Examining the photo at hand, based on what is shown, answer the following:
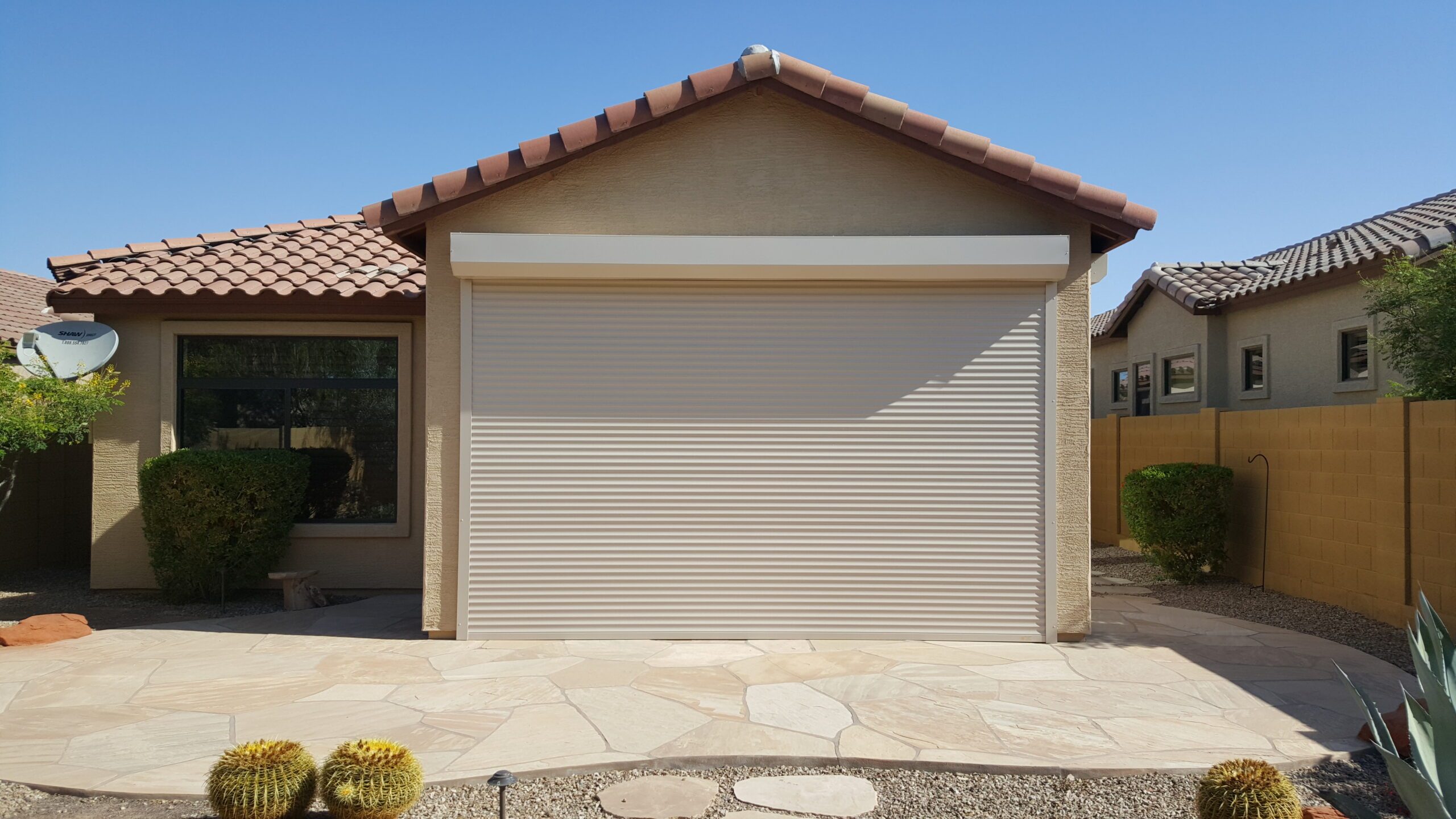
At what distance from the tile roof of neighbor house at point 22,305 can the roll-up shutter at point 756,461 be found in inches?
319

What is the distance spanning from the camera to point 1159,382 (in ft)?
64.0

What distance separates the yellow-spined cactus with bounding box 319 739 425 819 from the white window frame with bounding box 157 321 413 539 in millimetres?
5878

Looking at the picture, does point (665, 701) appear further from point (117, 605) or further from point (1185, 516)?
point (1185, 516)

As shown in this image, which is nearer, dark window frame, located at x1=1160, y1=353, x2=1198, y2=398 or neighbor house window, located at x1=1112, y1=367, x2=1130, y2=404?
dark window frame, located at x1=1160, y1=353, x2=1198, y2=398

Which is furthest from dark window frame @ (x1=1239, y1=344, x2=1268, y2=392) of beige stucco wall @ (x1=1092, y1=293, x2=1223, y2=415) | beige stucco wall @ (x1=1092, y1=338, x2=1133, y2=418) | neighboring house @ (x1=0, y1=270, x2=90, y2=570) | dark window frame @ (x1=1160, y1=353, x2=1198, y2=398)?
neighboring house @ (x1=0, y1=270, x2=90, y2=570)

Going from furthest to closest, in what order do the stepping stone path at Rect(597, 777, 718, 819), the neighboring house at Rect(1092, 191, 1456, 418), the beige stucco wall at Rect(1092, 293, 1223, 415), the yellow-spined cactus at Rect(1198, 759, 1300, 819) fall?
the beige stucco wall at Rect(1092, 293, 1223, 415), the neighboring house at Rect(1092, 191, 1456, 418), the stepping stone path at Rect(597, 777, 718, 819), the yellow-spined cactus at Rect(1198, 759, 1300, 819)

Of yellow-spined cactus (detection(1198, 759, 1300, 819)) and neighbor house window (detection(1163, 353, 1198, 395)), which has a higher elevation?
neighbor house window (detection(1163, 353, 1198, 395))

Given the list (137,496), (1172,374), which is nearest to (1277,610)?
(1172,374)

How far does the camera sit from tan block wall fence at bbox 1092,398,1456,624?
7.38 m

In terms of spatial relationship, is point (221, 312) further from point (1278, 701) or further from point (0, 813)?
point (1278, 701)

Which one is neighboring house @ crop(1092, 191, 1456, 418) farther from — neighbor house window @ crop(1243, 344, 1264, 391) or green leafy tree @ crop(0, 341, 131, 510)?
green leafy tree @ crop(0, 341, 131, 510)

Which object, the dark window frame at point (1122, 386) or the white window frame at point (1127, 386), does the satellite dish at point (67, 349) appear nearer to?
the white window frame at point (1127, 386)

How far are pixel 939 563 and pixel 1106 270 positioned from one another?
2.91 m

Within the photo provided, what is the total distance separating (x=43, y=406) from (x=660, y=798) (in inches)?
287
